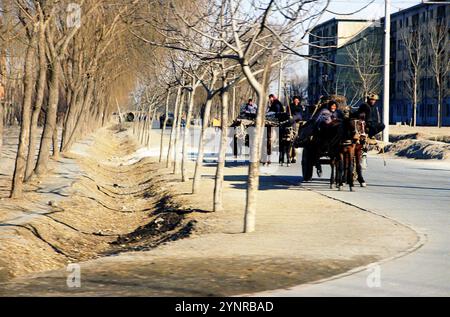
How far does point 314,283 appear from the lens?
404 inches

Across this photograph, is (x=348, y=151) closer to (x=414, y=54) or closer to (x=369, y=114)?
(x=369, y=114)

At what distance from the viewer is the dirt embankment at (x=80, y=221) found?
1667 cm

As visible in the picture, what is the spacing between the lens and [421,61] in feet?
286

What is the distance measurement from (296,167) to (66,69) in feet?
44.1

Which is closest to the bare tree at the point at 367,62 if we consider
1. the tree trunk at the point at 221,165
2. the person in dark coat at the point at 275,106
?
the person in dark coat at the point at 275,106

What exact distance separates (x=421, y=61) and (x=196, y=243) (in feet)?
250

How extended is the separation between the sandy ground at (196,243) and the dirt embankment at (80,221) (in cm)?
5

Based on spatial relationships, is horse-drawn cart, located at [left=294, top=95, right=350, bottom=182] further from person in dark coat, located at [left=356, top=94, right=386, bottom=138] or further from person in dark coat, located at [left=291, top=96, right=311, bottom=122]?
person in dark coat, located at [left=291, top=96, right=311, bottom=122]

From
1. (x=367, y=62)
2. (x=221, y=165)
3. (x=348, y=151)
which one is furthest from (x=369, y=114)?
(x=367, y=62)

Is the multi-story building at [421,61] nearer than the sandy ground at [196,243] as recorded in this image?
→ No

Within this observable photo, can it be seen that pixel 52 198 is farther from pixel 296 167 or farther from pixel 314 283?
pixel 314 283

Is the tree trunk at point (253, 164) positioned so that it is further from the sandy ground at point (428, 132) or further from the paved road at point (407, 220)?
the sandy ground at point (428, 132)

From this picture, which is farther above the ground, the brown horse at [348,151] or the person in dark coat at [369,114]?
the person in dark coat at [369,114]

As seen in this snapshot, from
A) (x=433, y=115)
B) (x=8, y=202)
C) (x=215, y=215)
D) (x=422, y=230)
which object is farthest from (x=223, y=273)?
(x=433, y=115)
